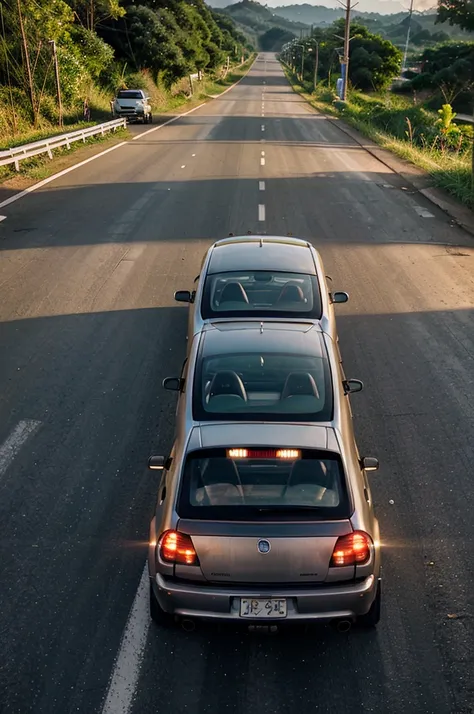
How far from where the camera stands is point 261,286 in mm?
7488

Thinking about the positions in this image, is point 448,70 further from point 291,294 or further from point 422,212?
point 291,294

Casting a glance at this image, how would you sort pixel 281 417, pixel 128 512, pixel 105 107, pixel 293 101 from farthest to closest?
pixel 293 101 < pixel 105 107 < pixel 128 512 < pixel 281 417

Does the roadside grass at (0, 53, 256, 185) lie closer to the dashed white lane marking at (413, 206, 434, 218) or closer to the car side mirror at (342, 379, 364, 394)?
the dashed white lane marking at (413, 206, 434, 218)

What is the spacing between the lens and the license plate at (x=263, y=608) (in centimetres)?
448

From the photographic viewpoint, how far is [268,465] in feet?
15.8

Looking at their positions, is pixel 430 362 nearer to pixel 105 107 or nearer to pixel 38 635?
pixel 38 635

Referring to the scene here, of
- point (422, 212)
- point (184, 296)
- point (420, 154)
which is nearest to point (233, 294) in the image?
point (184, 296)

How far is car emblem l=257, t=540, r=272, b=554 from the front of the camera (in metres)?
4.40

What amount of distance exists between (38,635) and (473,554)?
342 centimetres

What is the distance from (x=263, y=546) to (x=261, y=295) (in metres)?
3.47

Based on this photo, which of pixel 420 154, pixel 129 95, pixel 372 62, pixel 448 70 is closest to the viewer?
pixel 420 154

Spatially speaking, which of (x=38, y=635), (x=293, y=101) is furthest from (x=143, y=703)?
(x=293, y=101)

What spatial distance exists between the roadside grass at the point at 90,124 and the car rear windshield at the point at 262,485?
18.3 meters

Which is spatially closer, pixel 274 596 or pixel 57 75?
pixel 274 596
